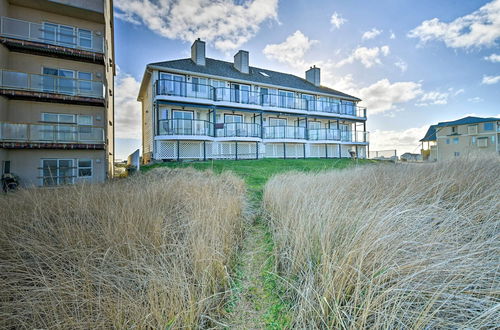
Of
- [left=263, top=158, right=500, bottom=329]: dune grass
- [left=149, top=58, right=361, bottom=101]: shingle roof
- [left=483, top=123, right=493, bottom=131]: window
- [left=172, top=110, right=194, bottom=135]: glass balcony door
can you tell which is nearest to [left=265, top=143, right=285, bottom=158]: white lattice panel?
[left=149, top=58, right=361, bottom=101]: shingle roof

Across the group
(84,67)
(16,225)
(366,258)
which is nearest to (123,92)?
(84,67)

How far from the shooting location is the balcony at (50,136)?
10867 millimetres

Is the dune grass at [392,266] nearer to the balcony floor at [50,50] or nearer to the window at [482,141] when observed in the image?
the balcony floor at [50,50]

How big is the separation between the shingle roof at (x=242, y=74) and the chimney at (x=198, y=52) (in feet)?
1.37

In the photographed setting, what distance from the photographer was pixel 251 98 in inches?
834

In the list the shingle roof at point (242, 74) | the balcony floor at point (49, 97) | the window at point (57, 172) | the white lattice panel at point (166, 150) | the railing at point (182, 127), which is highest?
the shingle roof at point (242, 74)

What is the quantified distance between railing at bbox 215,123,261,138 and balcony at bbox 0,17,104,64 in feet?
31.4

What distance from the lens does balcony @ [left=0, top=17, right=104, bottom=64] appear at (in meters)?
11.3

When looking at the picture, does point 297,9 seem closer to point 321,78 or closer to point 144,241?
point 144,241

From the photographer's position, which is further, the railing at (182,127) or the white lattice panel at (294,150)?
the white lattice panel at (294,150)

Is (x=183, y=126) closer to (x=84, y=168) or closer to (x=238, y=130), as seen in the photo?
(x=238, y=130)

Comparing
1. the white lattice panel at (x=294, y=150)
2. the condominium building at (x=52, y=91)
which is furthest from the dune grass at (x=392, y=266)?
the white lattice panel at (x=294, y=150)

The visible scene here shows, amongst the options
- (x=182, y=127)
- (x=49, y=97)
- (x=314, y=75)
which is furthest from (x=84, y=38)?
(x=314, y=75)

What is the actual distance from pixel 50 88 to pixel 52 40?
2.97 meters
